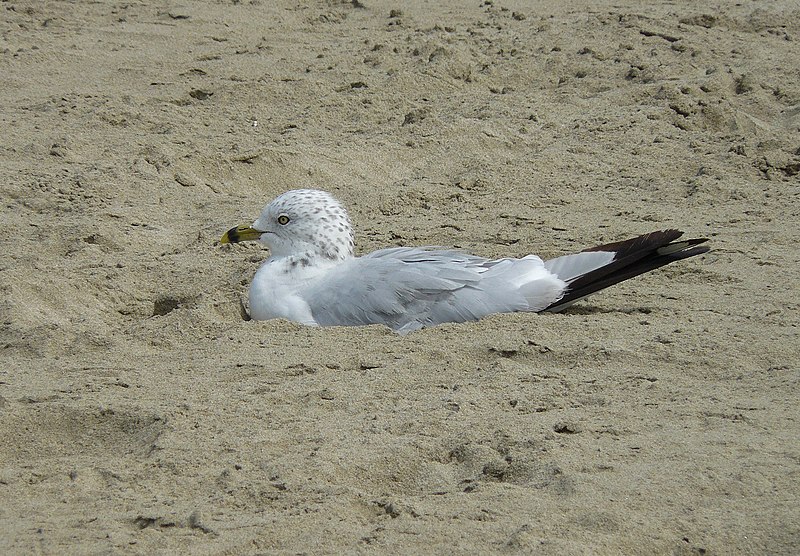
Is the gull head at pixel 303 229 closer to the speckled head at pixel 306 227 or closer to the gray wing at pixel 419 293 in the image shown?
the speckled head at pixel 306 227

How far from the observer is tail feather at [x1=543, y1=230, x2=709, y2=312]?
4.93 m

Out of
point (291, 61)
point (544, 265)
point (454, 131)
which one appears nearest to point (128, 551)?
point (544, 265)

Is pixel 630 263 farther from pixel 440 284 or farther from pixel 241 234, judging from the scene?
pixel 241 234

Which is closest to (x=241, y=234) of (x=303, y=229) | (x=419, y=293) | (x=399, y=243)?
(x=303, y=229)

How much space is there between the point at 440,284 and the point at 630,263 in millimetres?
816

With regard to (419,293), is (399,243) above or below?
below

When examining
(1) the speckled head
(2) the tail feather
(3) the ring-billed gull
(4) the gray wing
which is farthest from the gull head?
(2) the tail feather

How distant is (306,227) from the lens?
5.45m

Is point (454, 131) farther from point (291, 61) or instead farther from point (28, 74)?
point (28, 74)

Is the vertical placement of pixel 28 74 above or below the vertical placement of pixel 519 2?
below

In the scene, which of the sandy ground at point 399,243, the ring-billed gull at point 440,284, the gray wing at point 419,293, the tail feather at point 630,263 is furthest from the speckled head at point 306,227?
the tail feather at point 630,263

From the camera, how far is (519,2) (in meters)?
9.73

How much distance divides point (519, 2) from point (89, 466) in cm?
711

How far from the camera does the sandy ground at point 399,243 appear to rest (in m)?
3.20
